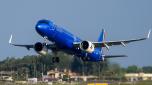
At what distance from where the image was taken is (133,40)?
85188 mm

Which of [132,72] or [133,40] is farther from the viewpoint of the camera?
[132,72]

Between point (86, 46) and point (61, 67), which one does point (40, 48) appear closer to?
point (86, 46)

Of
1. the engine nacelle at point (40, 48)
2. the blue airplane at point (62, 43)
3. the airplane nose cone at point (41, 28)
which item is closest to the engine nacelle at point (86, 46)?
the blue airplane at point (62, 43)

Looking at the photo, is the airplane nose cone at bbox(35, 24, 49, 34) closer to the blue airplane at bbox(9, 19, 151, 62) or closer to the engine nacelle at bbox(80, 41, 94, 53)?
the blue airplane at bbox(9, 19, 151, 62)

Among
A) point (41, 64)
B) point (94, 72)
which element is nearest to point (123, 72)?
point (94, 72)

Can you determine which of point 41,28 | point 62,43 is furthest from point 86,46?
point 41,28

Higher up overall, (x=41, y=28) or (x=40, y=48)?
(x=41, y=28)

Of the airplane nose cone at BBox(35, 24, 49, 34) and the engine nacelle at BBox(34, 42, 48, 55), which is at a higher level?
the airplane nose cone at BBox(35, 24, 49, 34)

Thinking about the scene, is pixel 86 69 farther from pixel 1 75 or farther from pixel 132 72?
pixel 1 75

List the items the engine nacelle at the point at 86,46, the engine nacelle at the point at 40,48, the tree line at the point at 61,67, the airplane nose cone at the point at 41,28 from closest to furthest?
the airplane nose cone at the point at 41,28 → the engine nacelle at the point at 40,48 → the engine nacelle at the point at 86,46 → the tree line at the point at 61,67

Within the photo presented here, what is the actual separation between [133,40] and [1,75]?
6572 centimetres

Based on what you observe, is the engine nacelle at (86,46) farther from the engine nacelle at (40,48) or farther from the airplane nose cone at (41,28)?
the airplane nose cone at (41,28)

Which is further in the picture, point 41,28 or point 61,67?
point 61,67

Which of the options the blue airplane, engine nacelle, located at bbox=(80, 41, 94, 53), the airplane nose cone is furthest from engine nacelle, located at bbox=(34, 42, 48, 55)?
engine nacelle, located at bbox=(80, 41, 94, 53)
